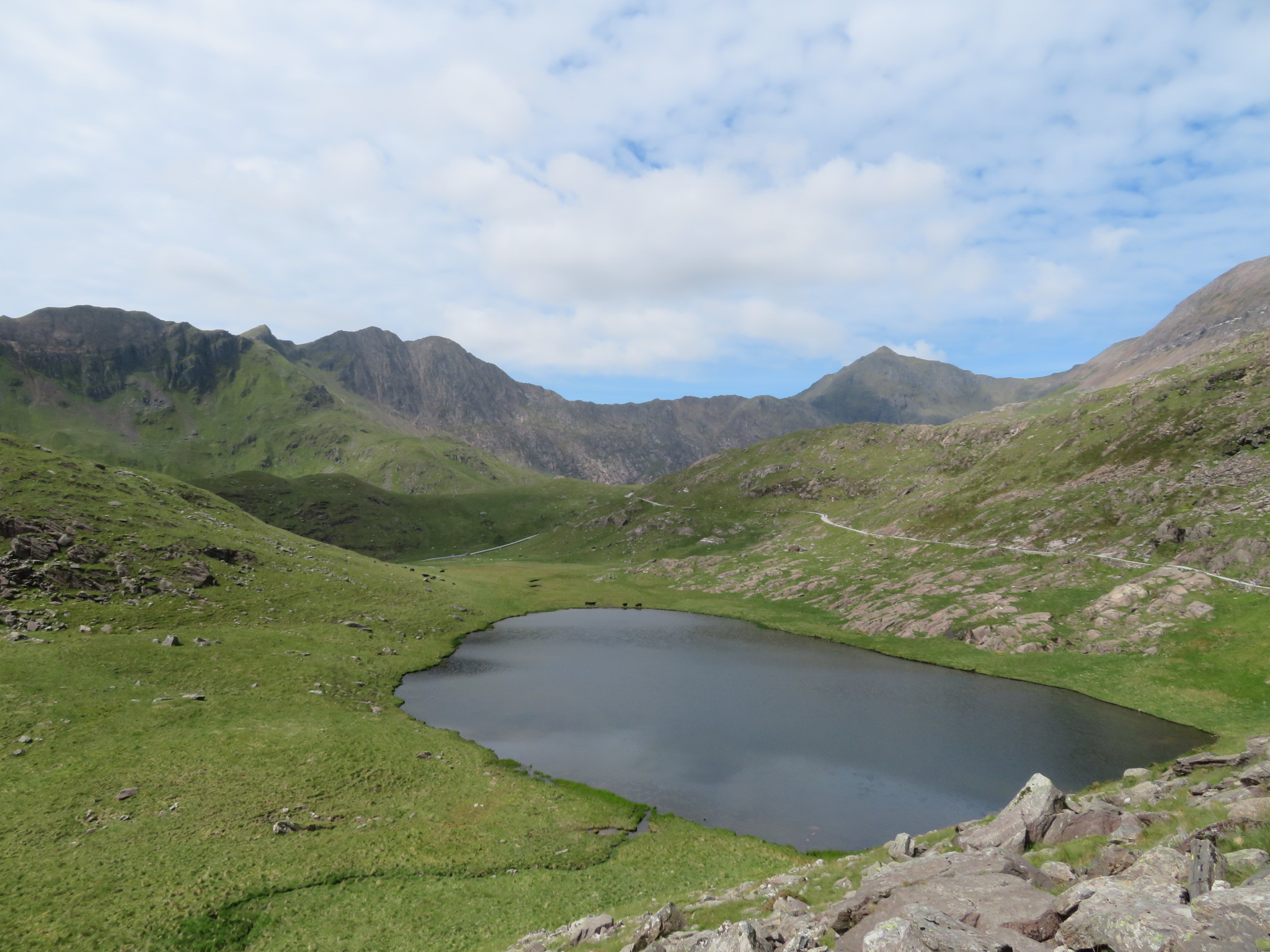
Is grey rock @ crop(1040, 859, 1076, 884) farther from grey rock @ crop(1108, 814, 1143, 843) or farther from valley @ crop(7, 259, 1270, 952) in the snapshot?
grey rock @ crop(1108, 814, 1143, 843)

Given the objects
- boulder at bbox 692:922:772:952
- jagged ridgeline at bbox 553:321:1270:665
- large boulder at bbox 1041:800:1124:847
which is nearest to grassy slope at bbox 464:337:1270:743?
jagged ridgeline at bbox 553:321:1270:665

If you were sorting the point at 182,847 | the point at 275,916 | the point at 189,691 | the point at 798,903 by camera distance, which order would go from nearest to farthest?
1. the point at 798,903
2. the point at 275,916
3. the point at 182,847
4. the point at 189,691

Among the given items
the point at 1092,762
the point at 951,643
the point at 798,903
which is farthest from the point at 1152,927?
the point at 951,643

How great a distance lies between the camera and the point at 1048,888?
15.8 meters

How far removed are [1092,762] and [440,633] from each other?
8343 centimetres

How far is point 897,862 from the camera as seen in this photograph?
21938mm

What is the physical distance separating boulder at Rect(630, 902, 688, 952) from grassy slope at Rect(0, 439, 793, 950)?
7423 mm

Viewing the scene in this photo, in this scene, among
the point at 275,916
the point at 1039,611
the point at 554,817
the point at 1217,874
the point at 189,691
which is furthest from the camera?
the point at 1039,611

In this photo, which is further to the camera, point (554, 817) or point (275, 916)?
point (554, 817)

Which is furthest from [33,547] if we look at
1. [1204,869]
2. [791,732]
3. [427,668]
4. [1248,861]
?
[1248,861]

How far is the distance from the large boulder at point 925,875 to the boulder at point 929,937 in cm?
354

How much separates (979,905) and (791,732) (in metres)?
43.3

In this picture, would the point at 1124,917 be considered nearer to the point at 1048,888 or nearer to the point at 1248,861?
the point at 1248,861

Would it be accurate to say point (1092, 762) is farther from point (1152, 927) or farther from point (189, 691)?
point (189, 691)
